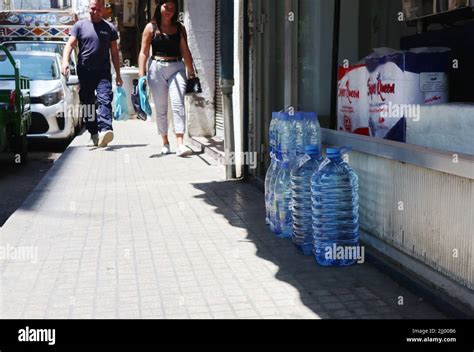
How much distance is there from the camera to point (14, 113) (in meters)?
8.88

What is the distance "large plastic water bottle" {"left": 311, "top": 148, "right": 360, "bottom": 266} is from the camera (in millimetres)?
4426

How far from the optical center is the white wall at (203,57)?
11.5 meters

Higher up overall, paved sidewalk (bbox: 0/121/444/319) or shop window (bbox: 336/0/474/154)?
shop window (bbox: 336/0/474/154)

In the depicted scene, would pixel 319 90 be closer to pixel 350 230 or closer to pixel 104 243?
pixel 350 230

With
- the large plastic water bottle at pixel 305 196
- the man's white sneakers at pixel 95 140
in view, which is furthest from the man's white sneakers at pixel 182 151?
the large plastic water bottle at pixel 305 196

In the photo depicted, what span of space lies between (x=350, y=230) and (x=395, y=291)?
2.12 ft

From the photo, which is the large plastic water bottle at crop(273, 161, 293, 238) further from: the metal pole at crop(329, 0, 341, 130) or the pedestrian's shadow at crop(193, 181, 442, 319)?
the metal pole at crop(329, 0, 341, 130)

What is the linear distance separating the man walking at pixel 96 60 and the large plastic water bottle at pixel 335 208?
6.05m

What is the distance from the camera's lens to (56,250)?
4.96m

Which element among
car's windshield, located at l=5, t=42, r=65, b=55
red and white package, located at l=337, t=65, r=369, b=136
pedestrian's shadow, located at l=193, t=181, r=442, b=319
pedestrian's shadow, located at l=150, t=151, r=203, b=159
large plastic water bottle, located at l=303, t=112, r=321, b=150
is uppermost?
car's windshield, located at l=5, t=42, r=65, b=55

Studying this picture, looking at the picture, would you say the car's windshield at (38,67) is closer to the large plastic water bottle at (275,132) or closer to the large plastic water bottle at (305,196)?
the large plastic water bottle at (275,132)

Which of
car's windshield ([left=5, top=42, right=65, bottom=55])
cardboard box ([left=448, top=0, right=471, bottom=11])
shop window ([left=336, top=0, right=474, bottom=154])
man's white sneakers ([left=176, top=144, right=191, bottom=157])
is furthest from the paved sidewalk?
car's windshield ([left=5, top=42, right=65, bottom=55])

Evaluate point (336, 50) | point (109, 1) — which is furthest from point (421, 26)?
point (109, 1)

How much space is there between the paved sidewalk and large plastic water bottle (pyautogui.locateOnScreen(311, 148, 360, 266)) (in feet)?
0.44
